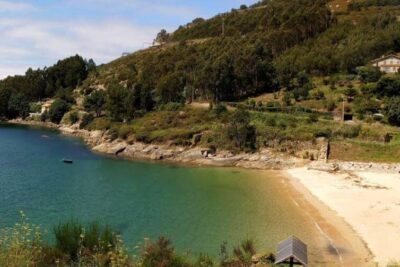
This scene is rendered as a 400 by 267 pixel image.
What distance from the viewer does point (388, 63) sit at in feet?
278

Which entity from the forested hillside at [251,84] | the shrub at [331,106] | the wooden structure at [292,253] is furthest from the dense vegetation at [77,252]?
the shrub at [331,106]

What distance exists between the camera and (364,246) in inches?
1056

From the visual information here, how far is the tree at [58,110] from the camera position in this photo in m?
108

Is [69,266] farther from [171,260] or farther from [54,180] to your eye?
[54,180]

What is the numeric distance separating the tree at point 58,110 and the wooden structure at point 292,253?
3898 inches

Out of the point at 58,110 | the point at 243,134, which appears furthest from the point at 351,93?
the point at 58,110

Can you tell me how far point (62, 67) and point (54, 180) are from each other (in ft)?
327

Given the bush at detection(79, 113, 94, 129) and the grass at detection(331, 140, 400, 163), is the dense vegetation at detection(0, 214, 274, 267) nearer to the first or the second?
the grass at detection(331, 140, 400, 163)

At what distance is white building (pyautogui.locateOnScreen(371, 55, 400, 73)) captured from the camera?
84.1 meters

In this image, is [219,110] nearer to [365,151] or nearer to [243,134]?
[243,134]

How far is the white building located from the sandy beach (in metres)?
42.4

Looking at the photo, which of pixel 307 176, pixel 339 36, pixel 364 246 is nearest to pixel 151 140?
pixel 307 176

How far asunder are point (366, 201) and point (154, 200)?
1754 centimetres

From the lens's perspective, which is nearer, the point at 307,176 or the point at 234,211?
the point at 234,211
